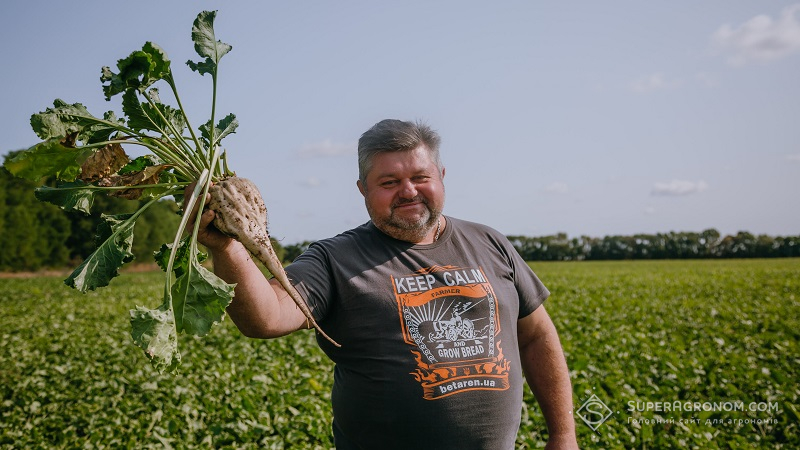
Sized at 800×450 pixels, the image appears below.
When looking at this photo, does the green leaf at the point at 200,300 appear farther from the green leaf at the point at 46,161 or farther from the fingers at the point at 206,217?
the green leaf at the point at 46,161

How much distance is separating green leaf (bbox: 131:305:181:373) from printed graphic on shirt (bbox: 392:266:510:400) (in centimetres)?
→ 88

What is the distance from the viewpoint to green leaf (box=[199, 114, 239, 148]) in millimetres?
2193

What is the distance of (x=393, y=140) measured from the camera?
7.63 feet

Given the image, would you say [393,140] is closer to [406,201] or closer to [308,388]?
[406,201]

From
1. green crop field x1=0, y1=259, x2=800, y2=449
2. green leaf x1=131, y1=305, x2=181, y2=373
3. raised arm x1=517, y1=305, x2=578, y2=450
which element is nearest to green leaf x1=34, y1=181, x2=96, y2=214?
green leaf x1=131, y1=305, x2=181, y2=373

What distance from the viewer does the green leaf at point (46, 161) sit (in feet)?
5.84

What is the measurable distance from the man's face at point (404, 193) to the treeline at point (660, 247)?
5809 cm

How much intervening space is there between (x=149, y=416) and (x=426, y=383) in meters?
4.35

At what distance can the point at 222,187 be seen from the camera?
1.94m

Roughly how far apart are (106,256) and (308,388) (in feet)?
13.9

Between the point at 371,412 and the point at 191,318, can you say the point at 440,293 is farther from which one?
the point at 191,318

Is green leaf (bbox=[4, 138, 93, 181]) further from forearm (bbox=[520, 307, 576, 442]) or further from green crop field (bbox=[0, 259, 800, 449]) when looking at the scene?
green crop field (bbox=[0, 259, 800, 449])

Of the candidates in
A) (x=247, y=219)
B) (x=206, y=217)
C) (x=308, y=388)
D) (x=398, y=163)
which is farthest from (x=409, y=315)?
(x=308, y=388)

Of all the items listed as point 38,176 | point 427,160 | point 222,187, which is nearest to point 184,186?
point 222,187
